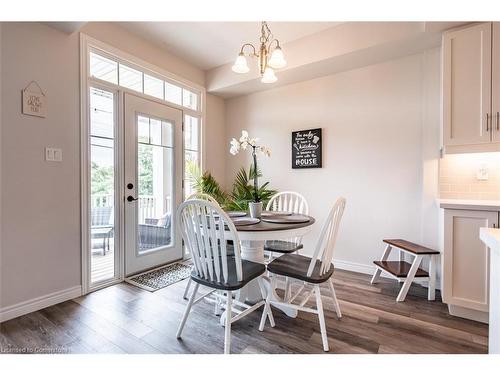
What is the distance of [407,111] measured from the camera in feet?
8.46

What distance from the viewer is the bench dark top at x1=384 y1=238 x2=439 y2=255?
7.14 ft

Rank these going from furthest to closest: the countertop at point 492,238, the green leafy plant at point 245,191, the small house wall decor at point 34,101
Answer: the green leafy plant at point 245,191 → the small house wall decor at point 34,101 → the countertop at point 492,238

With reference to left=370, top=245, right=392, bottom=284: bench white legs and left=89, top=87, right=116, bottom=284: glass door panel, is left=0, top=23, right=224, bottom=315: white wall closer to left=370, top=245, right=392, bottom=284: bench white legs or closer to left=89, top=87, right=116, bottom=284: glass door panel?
left=89, top=87, right=116, bottom=284: glass door panel

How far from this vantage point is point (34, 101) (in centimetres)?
200

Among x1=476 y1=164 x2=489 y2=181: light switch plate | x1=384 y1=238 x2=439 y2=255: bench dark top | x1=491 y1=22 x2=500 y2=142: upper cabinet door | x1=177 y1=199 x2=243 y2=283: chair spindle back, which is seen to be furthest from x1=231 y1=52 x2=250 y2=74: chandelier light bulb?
x1=476 y1=164 x2=489 y2=181: light switch plate

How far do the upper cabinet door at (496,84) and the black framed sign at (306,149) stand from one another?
61.4 inches

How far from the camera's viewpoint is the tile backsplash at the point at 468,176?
2166 mm

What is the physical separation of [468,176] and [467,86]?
0.79 m

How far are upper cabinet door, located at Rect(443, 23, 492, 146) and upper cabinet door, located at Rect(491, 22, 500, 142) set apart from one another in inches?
0.9

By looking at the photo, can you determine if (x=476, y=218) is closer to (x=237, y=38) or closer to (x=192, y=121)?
(x=237, y=38)

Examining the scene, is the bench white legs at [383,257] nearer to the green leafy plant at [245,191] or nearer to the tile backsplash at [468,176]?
the tile backsplash at [468,176]

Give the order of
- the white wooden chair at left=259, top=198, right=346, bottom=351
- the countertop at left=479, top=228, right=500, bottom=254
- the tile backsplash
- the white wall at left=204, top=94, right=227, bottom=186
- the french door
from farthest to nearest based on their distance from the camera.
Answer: the white wall at left=204, top=94, right=227, bottom=186
the french door
the tile backsplash
the white wooden chair at left=259, top=198, right=346, bottom=351
the countertop at left=479, top=228, right=500, bottom=254

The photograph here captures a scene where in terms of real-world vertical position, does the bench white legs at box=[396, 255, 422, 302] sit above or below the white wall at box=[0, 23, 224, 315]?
below

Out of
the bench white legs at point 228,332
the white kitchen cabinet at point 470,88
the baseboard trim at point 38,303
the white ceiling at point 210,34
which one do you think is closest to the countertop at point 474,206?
the white kitchen cabinet at point 470,88
